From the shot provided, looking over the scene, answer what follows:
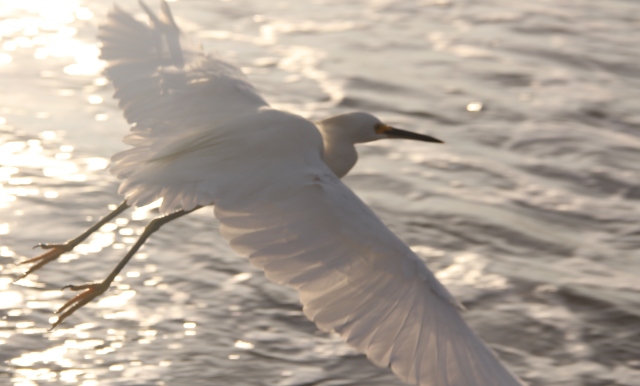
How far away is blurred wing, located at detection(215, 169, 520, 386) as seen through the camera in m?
4.04

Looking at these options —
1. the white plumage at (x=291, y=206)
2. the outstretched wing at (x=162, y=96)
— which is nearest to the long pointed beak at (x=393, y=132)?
the white plumage at (x=291, y=206)

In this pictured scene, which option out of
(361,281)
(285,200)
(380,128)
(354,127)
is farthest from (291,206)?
(380,128)

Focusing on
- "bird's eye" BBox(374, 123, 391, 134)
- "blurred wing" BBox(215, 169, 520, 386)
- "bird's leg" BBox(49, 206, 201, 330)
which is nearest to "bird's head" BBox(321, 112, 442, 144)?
"bird's eye" BBox(374, 123, 391, 134)

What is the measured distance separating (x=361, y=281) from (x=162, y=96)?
1474 millimetres

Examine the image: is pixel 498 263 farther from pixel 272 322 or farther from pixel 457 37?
pixel 457 37

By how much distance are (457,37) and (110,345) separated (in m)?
5.77

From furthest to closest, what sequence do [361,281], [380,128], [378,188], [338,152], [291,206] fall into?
[378,188], [380,128], [338,152], [291,206], [361,281]

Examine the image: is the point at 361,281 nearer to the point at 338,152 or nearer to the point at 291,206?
the point at 291,206

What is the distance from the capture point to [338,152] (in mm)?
5395

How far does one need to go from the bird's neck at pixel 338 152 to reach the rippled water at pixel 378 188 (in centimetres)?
85

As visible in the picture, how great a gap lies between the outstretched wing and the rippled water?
39.5 inches

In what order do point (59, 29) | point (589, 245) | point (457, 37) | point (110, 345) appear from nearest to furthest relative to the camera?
point (110, 345), point (589, 245), point (59, 29), point (457, 37)

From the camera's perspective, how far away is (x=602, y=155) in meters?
8.12

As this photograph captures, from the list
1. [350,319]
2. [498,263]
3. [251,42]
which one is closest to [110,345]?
[350,319]
